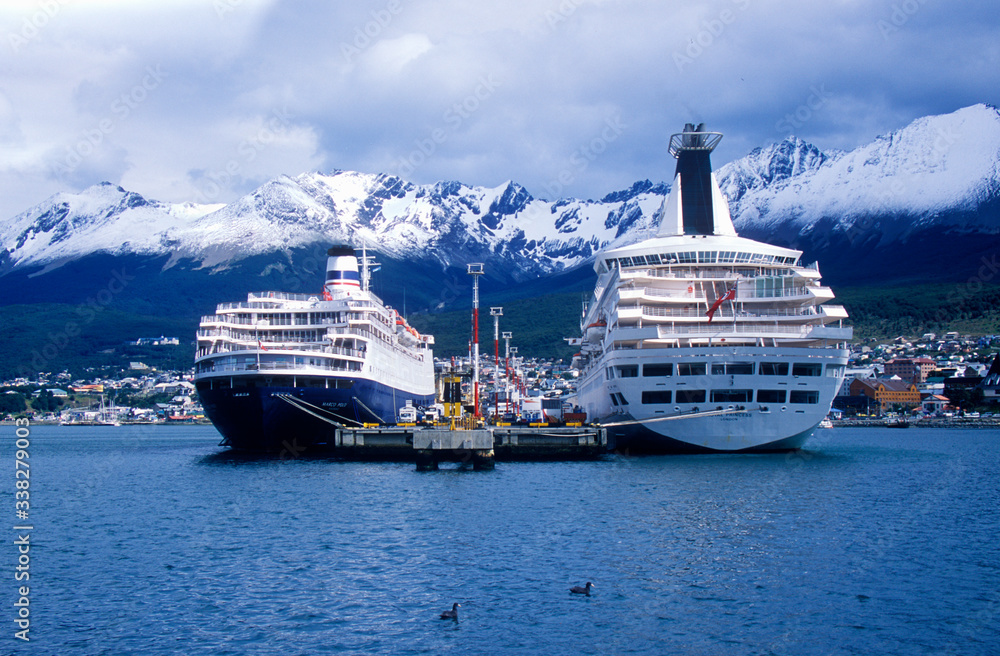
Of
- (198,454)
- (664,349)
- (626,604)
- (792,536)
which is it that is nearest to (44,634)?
(626,604)

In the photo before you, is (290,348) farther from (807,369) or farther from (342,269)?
(807,369)

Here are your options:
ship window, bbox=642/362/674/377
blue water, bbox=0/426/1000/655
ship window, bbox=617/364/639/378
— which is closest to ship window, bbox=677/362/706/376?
ship window, bbox=642/362/674/377

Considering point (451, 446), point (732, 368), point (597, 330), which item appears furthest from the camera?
point (597, 330)

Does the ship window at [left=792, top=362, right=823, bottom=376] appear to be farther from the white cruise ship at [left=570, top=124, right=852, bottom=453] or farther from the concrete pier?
the concrete pier

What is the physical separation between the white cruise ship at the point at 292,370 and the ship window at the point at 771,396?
30818mm

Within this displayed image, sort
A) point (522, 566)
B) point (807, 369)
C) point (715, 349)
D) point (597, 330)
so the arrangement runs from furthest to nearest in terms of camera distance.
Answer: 1. point (597, 330)
2. point (807, 369)
3. point (715, 349)
4. point (522, 566)

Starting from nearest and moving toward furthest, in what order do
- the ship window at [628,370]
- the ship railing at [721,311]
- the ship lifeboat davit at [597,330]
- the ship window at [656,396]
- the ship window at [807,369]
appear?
the ship window at [807,369] → the ship window at [656,396] → the ship window at [628,370] → the ship railing at [721,311] → the ship lifeboat davit at [597,330]

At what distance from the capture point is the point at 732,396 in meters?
55.4

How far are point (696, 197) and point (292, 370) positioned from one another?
38.8 metres

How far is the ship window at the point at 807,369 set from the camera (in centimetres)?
5644


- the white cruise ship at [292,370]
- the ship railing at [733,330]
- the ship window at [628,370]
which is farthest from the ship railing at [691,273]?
the white cruise ship at [292,370]

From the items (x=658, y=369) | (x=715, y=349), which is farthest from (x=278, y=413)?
(x=715, y=349)

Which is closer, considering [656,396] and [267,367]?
[656,396]

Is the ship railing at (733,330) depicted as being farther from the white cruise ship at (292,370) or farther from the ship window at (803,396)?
the white cruise ship at (292,370)
